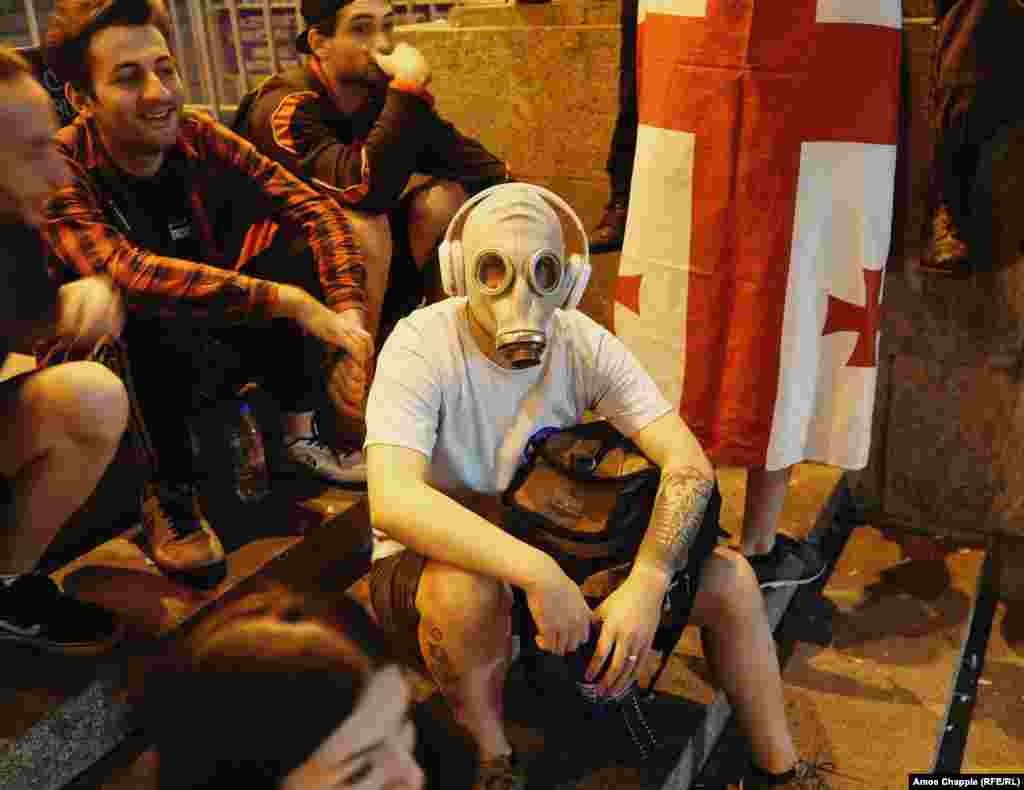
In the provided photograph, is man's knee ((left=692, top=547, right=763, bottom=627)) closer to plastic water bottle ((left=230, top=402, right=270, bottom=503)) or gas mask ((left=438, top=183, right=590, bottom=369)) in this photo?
gas mask ((left=438, top=183, right=590, bottom=369))

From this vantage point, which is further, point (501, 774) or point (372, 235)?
point (372, 235)

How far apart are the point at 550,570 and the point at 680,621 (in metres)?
0.37

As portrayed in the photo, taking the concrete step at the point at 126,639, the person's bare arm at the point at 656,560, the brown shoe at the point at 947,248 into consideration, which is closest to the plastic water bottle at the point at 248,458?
the concrete step at the point at 126,639

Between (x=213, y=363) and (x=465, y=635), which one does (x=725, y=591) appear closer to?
(x=465, y=635)

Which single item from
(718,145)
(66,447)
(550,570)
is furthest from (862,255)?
(66,447)

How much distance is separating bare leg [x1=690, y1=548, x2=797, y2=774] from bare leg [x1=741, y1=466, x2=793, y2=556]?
0.77 m

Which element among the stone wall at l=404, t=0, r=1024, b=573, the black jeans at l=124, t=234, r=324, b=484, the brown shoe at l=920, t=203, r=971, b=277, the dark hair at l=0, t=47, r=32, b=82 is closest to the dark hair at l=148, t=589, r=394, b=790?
the dark hair at l=0, t=47, r=32, b=82

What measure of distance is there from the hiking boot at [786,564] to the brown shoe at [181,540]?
151cm

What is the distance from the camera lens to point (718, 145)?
2.54 m

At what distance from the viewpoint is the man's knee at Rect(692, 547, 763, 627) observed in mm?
2020

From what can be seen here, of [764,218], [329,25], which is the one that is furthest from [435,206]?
[764,218]

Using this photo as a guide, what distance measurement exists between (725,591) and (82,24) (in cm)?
205

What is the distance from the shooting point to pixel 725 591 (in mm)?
2027

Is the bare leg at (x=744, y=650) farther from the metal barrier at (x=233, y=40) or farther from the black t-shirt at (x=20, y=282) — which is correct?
the metal barrier at (x=233, y=40)
